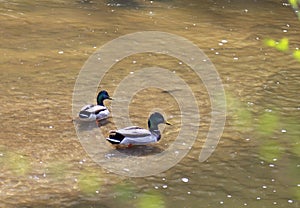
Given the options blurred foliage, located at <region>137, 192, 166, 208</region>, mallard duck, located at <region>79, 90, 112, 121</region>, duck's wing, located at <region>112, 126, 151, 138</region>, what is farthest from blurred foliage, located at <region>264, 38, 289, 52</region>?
mallard duck, located at <region>79, 90, 112, 121</region>

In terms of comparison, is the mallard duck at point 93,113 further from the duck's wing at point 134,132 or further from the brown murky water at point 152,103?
the duck's wing at point 134,132

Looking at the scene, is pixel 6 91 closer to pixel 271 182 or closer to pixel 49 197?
pixel 49 197

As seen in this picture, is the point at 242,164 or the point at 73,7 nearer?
the point at 242,164

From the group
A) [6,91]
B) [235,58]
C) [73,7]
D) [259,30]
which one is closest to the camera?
[6,91]

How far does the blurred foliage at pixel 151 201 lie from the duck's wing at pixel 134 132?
1.20 m

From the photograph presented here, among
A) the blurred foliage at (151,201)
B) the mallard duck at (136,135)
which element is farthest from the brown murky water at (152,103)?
the mallard duck at (136,135)

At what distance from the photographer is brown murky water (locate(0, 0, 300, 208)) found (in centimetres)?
745

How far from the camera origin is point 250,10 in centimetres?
1554

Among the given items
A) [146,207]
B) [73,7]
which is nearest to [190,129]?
[146,207]

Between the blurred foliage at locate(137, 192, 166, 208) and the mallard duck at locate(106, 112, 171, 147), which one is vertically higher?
the mallard duck at locate(106, 112, 171, 147)

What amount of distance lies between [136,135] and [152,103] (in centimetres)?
158

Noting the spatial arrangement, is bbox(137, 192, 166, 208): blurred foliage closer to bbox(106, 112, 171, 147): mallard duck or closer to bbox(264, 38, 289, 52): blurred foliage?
bbox(106, 112, 171, 147): mallard duck

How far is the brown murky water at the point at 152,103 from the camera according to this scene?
7.45m

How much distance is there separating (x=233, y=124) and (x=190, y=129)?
618mm
